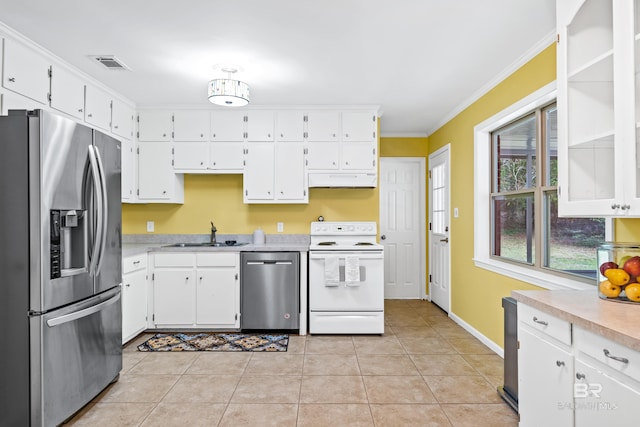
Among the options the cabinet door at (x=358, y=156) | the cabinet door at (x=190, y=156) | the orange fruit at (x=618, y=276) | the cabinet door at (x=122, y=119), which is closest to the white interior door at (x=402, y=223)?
the cabinet door at (x=358, y=156)

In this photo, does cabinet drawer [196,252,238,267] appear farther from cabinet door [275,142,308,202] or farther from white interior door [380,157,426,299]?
white interior door [380,157,426,299]

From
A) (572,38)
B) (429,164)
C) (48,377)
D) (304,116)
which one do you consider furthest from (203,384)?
(429,164)

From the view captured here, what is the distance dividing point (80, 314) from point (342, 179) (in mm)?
2762

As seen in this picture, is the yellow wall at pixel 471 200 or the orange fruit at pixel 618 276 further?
the yellow wall at pixel 471 200

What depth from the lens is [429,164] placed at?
529 cm

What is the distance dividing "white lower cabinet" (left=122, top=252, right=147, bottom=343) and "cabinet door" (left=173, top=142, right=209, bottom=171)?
107 centimetres

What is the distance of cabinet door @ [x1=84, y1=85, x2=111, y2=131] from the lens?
3338 mm

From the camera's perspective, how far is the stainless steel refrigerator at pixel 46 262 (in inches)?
76.8

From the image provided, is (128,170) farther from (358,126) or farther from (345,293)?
(345,293)

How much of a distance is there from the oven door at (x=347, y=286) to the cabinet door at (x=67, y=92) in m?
2.50

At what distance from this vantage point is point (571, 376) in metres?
1.57

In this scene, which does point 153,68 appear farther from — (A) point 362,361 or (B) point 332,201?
(A) point 362,361

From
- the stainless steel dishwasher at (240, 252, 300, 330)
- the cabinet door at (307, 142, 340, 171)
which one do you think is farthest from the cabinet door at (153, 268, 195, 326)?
the cabinet door at (307, 142, 340, 171)

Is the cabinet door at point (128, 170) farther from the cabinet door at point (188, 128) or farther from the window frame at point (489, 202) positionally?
the window frame at point (489, 202)
